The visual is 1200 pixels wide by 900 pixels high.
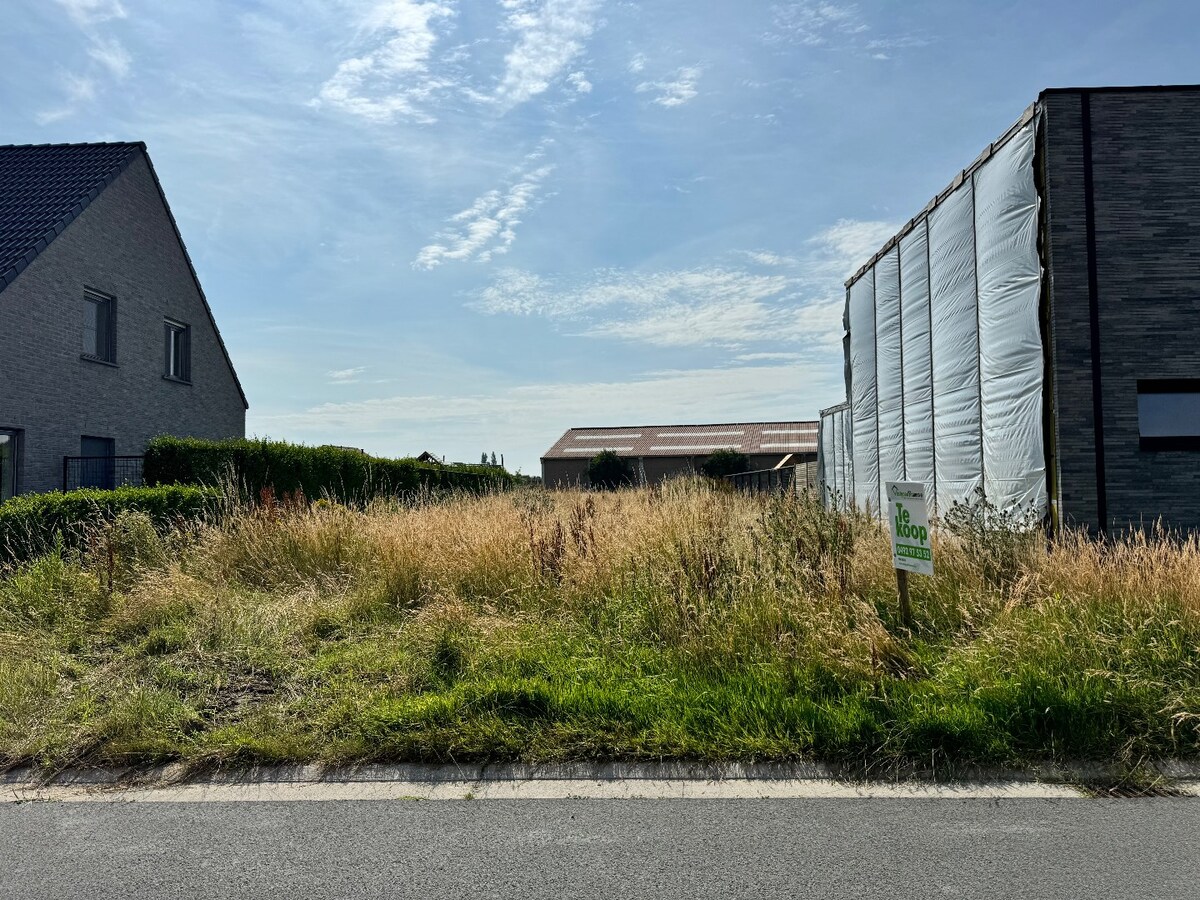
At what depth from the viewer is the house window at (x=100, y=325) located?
56.5 feet

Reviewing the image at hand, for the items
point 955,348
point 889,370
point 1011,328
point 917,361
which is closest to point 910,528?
point 1011,328

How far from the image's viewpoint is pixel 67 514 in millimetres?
9531

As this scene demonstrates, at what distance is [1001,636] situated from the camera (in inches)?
193

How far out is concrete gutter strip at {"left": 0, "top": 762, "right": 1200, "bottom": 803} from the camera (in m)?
3.79

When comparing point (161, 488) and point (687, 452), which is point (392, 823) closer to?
point (161, 488)

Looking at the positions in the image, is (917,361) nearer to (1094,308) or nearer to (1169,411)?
(1094,308)

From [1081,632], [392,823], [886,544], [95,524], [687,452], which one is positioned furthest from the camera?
[687,452]

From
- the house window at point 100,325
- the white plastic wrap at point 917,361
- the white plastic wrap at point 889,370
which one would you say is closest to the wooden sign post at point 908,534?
the white plastic wrap at point 917,361

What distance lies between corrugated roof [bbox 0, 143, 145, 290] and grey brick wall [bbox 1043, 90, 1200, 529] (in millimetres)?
17043

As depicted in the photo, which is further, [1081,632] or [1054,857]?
[1081,632]

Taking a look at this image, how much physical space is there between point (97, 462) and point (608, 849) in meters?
17.0

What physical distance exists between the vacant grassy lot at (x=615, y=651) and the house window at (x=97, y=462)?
9.07 metres

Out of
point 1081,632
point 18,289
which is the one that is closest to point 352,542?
point 1081,632

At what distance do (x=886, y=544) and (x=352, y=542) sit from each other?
543cm
